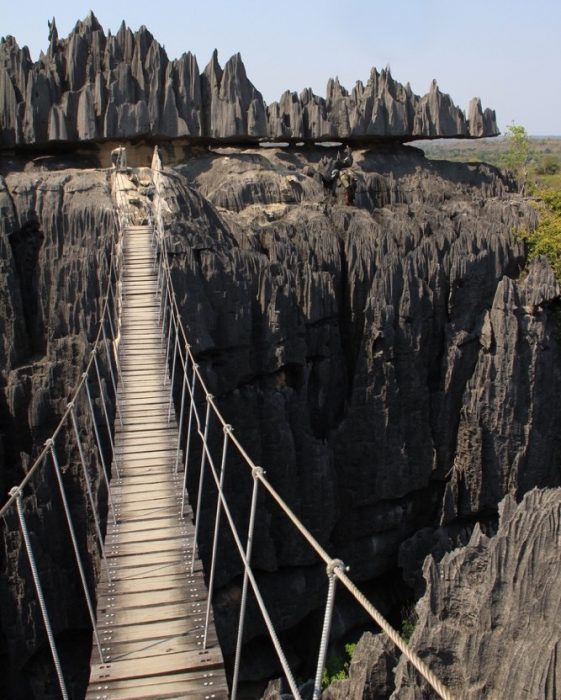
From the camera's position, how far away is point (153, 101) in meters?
18.2

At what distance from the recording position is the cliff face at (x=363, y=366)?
13.5m

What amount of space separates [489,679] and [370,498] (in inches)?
386

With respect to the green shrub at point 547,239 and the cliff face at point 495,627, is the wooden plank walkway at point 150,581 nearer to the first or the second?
the cliff face at point 495,627

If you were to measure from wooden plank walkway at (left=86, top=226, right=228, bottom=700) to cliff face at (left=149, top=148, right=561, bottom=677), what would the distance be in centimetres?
542

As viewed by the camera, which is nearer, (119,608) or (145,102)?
(119,608)

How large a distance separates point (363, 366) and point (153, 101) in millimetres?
8992

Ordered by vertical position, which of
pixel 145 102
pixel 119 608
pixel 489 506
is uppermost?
pixel 145 102

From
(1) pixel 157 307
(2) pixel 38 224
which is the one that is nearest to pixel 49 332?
(2) pixel 38 224

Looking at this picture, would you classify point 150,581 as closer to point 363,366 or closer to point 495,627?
point 495,627

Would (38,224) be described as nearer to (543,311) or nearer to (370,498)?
(370,498)

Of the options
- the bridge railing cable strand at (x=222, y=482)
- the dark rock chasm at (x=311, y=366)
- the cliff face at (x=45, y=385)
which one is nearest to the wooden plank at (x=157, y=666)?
the bridge railing cable strand at (x=222, y=482)

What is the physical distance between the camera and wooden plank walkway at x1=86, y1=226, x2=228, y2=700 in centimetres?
441

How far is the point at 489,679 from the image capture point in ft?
17.2

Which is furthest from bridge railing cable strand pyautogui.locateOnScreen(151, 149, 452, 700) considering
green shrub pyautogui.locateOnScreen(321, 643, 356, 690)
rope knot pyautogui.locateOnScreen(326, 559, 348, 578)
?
green shrub pyautogui.locateOnScreen(321, 643, 356, 690)
